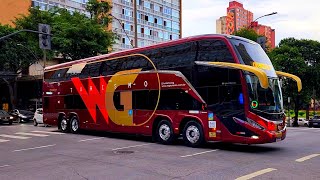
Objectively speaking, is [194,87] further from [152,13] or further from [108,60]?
[152,13]

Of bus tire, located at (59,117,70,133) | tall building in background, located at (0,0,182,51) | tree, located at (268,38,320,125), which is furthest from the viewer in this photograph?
tall building in background, located at (0,0,182,51)

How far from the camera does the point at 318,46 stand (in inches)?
2042

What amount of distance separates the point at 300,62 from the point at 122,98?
37.4 metres

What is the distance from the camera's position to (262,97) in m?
12.8

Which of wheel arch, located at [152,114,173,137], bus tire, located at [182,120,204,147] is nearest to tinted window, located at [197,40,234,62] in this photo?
bus tire, located at [182,120,204,147]

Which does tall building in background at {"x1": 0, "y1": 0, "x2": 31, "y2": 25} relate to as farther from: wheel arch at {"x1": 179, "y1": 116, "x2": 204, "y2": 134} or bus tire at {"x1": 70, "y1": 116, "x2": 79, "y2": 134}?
wheel arch at {"x1": 179, "y1": 116, "x2": 204, "y2": 134}

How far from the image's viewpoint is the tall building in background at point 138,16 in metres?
55.8

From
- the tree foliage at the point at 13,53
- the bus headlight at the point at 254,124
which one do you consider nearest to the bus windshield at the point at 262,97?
the bus headlight at the point at 254,124

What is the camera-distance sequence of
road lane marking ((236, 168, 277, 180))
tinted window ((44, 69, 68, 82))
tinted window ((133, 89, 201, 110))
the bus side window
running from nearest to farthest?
road lane marking ((236, 168, 277, 180)), tinted window ((133, 89, 201, 110)), tinted window ((44, 69, 68, 82)), the bus side window

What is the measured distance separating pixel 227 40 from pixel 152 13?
60181 mm

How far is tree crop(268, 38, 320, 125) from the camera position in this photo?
4903 cm

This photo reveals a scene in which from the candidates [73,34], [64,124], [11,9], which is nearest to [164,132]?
[64,124]

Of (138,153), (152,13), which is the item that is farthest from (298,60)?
(138,153)

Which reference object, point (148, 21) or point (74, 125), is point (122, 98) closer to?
point (74, 125)
